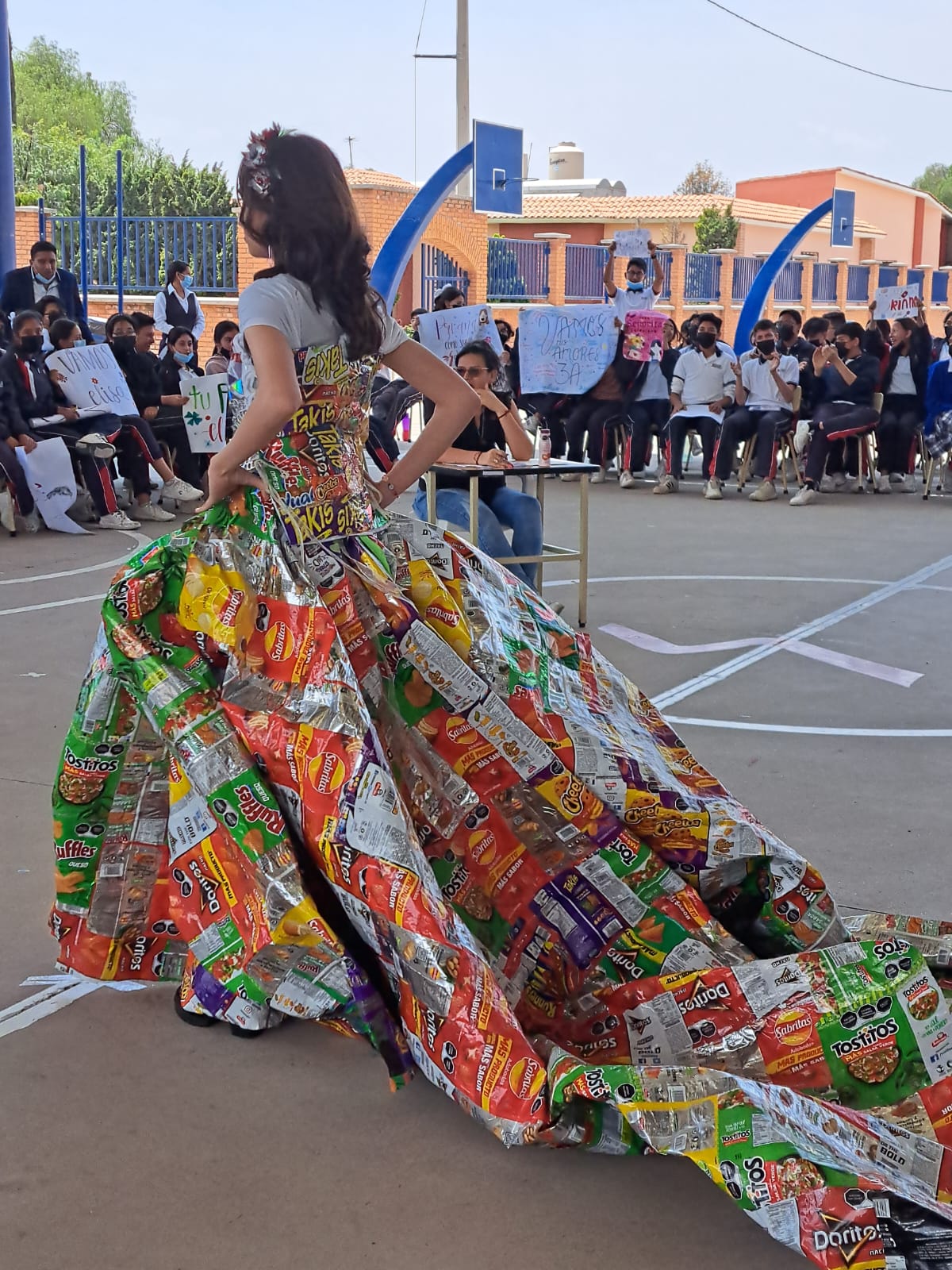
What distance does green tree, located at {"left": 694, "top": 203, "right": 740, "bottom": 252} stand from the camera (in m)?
37.5

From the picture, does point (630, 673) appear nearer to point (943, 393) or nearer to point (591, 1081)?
point (591, 1081)

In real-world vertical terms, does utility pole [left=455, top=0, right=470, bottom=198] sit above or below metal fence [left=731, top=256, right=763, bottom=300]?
above

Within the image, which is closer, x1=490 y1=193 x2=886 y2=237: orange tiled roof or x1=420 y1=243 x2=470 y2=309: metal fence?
x1=420 y1=243 x2=470 y2=309: metal fence

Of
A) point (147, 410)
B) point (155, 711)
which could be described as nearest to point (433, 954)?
point (155, 711)

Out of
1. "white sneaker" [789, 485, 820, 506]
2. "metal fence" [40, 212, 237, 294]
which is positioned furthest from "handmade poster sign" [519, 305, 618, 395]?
"metal fence" [40, 212, 237, 294]

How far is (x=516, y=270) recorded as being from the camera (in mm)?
25844

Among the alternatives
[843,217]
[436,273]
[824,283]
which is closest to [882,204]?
[824,283]

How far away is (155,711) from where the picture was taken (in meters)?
2.67

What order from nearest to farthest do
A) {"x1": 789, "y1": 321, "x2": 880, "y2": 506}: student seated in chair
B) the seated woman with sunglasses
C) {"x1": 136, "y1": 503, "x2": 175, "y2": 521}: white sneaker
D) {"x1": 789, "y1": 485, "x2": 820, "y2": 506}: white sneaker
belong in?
1. the seated woman with sunglasses
2. {"x1": 136, "y1": 503, "x2": 175, "y2": 521}: white sneaker
3. {"x1": 789, "y1": 485, "x2": 820, "y2": 506}: white sneaker
4. {"x1": 789, "y1": 321, "x2": 880, "y2": 506}: student seated in chair

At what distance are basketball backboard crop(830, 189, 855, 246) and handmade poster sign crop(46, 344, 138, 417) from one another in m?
10.4

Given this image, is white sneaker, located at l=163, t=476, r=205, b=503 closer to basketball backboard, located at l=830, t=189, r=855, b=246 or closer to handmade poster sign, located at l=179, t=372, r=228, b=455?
handmade poster sign, located at l=179, t=372, r=228, b=455

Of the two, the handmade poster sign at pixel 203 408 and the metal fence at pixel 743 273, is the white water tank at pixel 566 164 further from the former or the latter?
the handmade poster sign at pixel 203 408

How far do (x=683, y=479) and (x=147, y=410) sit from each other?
5.25m

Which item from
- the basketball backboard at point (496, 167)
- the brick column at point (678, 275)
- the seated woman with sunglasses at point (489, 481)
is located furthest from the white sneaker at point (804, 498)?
the brick column at point (678, 275)
